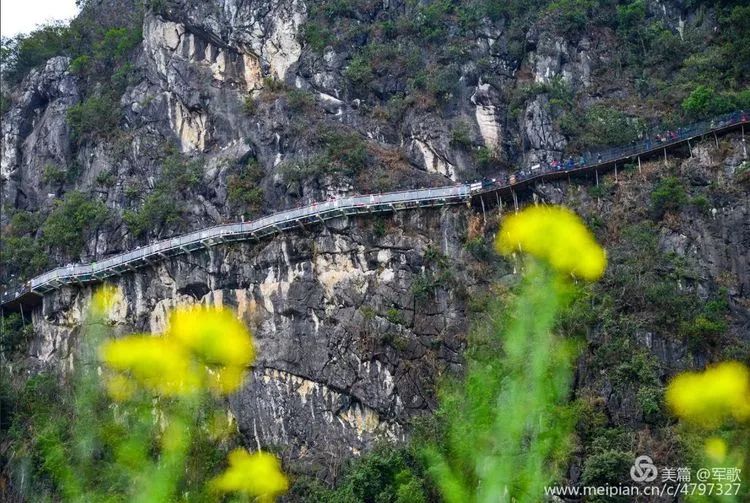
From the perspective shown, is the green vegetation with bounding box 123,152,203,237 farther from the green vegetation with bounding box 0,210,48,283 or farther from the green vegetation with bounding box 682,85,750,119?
the green vegetation with bounding box 682,85,750,119

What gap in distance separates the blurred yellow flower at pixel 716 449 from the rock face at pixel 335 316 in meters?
9.57

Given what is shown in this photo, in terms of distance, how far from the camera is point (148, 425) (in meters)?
43.4

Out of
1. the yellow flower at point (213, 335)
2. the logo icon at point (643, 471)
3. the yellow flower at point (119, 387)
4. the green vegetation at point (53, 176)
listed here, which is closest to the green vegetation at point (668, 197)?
the logo icon at point (643, 471)

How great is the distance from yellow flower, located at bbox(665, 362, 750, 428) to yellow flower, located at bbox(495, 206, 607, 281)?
5.51 meters

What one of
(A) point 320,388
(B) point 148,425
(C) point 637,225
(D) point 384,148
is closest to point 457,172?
(D) point 384,148

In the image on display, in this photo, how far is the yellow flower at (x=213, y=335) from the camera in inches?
1734

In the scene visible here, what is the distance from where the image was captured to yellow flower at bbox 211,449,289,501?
4069cm

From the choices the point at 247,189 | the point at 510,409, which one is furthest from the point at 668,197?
the point at 247,189

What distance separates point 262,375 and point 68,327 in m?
9.69

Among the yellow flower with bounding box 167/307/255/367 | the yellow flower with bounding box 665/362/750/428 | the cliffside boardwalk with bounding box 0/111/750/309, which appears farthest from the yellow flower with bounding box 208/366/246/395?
the yellow flower with bounding box 665/362/750/428

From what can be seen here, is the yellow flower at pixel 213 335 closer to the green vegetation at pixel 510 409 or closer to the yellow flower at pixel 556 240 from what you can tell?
the green vegetation at pixel 510 409

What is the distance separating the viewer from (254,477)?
135 ft

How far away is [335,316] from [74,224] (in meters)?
15.0

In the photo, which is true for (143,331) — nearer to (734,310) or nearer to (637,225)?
(637,225)
